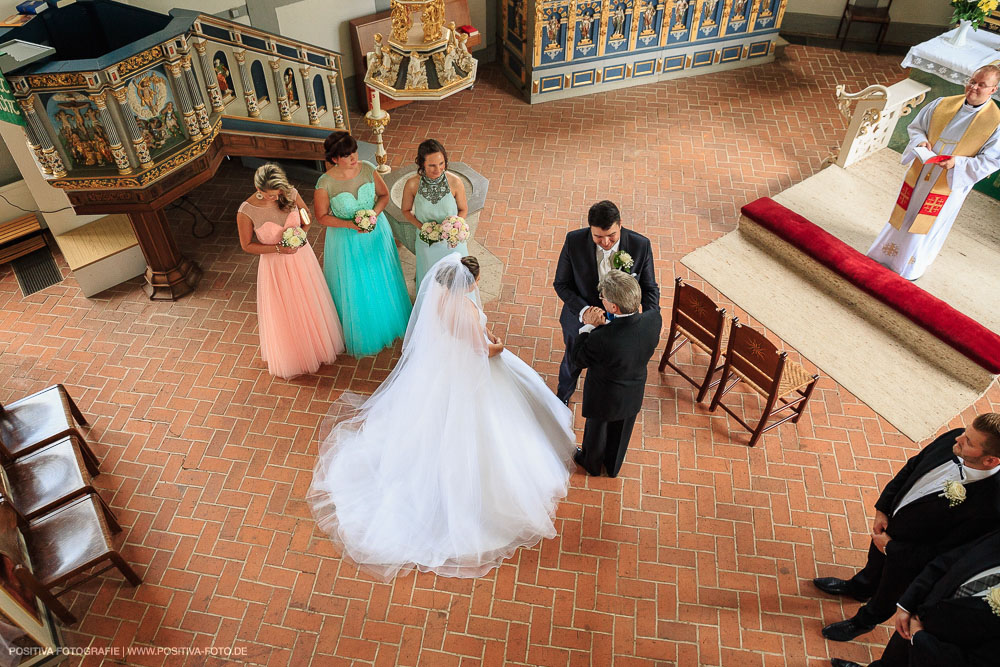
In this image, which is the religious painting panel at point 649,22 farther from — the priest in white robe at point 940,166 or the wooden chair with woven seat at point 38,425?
the wooden chair with woven seat at point 38,425

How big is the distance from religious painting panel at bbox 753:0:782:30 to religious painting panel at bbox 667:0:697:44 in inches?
42.7

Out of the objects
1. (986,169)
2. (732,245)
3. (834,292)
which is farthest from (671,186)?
(986,169)

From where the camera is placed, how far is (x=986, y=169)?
6.59m

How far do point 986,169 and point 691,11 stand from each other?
17.2 feet

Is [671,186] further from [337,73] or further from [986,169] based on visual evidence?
[337,73]

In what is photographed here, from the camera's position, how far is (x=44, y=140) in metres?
5.90

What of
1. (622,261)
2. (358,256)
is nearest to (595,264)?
(622,261)

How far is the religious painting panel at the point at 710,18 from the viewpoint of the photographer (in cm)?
1046

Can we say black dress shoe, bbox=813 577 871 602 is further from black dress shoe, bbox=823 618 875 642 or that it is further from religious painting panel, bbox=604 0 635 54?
religious painting panel, bbox=604 0 635 54

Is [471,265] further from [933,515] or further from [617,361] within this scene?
[933,515]

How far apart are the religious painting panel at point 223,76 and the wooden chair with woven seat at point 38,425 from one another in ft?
10.3

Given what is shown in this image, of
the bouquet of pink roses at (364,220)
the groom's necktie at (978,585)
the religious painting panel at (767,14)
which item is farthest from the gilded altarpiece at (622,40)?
the groom's necktie at (978,585)

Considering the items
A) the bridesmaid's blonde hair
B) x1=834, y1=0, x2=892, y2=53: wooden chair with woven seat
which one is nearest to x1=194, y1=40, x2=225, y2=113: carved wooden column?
the bridesmaid's blonde hair

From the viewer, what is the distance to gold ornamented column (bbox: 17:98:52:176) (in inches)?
223
